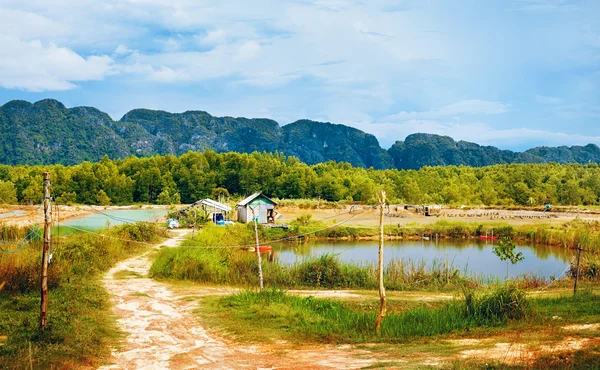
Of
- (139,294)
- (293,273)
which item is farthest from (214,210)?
(139,294)

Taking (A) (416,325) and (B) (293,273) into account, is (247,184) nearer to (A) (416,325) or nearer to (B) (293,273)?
(B) (293,273)

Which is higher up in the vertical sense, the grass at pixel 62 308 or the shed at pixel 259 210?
the shed at pixel 259 210

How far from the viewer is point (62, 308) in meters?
10.5

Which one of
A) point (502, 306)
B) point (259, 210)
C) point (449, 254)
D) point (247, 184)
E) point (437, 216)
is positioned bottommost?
point (449, 254)

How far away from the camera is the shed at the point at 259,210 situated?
122 ft

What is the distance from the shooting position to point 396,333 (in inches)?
369

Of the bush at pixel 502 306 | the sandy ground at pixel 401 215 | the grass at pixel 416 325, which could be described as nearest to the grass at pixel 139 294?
the grass at pixel 416 325

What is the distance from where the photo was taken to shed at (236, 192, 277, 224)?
37.3 metres

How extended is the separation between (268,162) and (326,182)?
945 centimetres

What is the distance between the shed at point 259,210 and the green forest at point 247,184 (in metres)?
28.3

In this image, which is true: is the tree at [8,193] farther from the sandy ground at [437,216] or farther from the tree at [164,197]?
the sandy ground at [437,216]

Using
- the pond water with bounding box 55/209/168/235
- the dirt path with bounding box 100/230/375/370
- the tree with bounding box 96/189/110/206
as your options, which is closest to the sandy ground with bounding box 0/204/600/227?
the pond water with bounding box 55/209/168/235

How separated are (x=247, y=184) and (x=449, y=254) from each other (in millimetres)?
46533

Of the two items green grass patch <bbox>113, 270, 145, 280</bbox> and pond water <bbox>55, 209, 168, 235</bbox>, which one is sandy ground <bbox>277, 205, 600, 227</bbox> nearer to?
pond water <bbox>55, 209, 168, 235</bbox>
